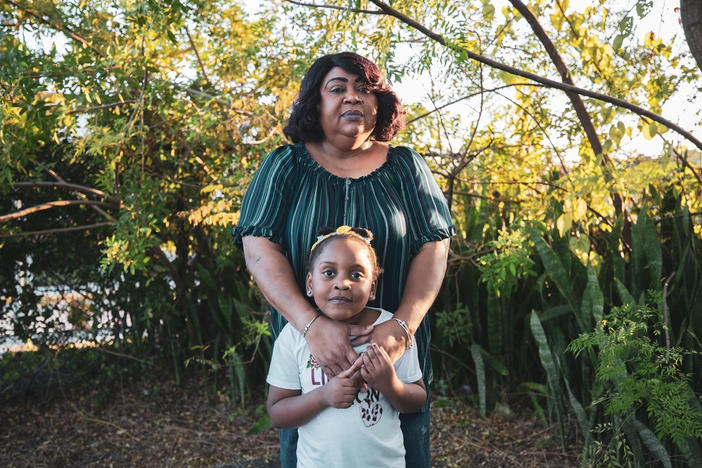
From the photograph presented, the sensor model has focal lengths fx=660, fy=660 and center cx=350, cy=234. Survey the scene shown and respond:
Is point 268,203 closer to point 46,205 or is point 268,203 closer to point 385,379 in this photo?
point 385,379

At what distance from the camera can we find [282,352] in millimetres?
1793

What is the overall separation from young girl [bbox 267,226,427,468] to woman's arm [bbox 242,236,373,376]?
0.09 ft

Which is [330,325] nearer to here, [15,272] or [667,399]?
[667,399]

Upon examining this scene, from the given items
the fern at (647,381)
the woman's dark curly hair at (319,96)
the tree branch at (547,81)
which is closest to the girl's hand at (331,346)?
the woman's dark curly hair at (319,96)

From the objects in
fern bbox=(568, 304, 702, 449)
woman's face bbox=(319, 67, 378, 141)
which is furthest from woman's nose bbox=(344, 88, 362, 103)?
fern bbox=(568, 304, 702, 449)

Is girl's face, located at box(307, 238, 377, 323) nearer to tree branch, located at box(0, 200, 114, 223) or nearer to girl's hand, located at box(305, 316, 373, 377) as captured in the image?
girl's hand, located at box(305, 316, 373, 377)

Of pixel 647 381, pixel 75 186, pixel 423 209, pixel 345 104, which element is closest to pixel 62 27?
pixel 75 186

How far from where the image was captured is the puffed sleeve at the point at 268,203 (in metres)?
1.88

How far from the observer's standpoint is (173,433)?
4.23 meters

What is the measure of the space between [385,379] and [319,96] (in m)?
0.86

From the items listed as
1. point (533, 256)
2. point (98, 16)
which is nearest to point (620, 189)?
point (533, 256)

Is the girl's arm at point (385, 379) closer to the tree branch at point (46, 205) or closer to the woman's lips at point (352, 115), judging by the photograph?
the woman's lips at point (352, 115)

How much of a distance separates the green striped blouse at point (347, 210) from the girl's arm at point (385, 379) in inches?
11.8

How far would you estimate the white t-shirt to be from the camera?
166 cm
